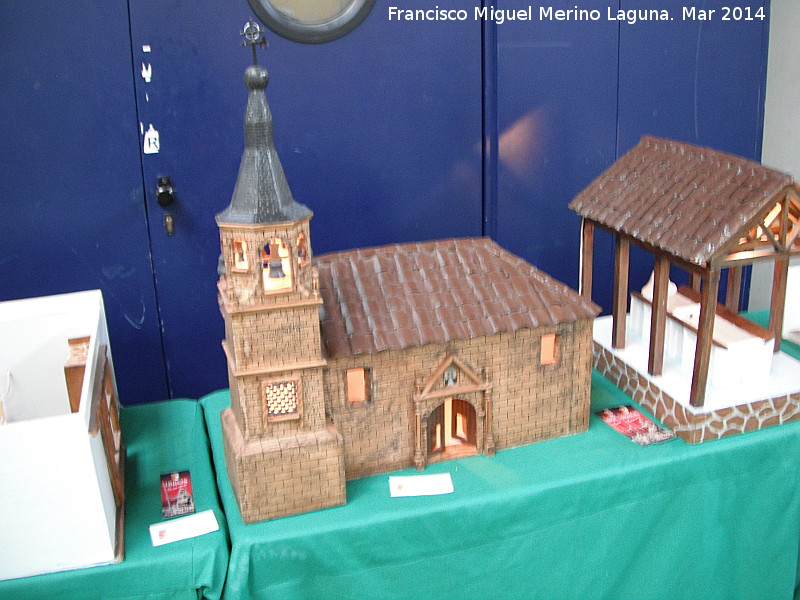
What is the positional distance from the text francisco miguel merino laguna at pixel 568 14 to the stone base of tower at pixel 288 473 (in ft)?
8.79

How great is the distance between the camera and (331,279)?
3256 mm

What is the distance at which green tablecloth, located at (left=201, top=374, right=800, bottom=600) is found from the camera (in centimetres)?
296

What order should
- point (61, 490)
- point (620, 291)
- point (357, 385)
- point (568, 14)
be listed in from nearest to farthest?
point (61, 490) → point (357, 385) → point (620, 291) → point (568, 14)

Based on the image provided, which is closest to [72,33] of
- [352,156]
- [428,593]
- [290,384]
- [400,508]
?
[352,156]

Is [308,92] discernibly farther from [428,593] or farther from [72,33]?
[428,593]

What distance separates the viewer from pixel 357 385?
3.10 meters

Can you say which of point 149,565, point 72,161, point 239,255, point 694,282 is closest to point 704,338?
point 694,282

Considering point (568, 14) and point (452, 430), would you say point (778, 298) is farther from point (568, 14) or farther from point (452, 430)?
point (568, 14)

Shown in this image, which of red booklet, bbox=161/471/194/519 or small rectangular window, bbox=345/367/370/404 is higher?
small rectangular window, bbox=345/367/370/404

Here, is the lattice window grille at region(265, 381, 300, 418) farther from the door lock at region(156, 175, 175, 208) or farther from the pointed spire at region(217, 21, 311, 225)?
the door lock at region(156, 175, 175, 208)

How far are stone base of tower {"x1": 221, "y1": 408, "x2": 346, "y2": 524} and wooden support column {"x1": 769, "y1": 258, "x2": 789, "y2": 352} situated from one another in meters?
2.19

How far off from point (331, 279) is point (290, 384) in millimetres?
525

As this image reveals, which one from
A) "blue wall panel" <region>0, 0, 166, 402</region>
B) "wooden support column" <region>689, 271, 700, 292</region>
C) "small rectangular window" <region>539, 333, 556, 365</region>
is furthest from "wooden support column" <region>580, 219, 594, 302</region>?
"blue wall panel" <region>0, 0, 166, 402</region>

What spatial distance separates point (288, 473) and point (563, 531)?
1145 mm
